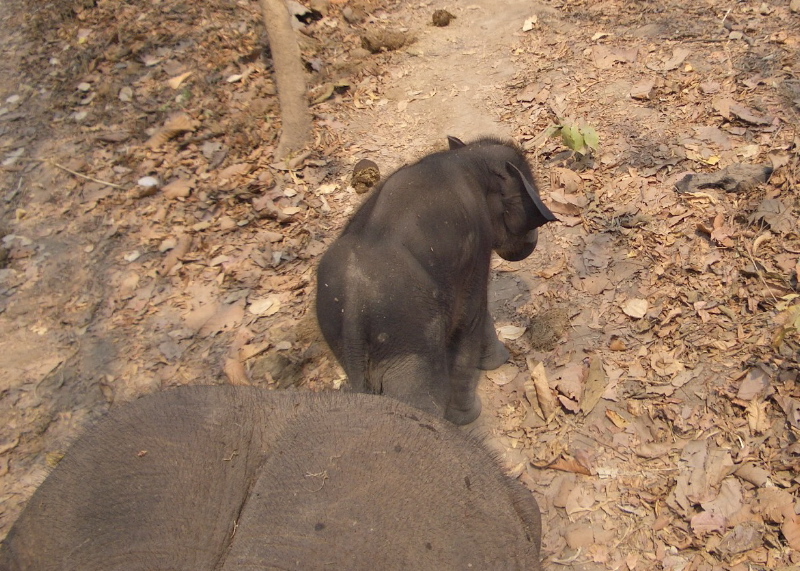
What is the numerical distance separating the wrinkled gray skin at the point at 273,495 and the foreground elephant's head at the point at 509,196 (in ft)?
8.79

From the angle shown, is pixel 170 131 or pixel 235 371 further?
pixel 170 131

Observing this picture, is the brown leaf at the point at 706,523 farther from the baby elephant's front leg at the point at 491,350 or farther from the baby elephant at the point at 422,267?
the baby elephant's front leg at the point at 491,350

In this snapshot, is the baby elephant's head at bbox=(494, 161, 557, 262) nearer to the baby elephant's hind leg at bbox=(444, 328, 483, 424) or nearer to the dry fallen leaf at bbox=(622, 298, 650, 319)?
the baby elephant's hind leg at bbox=(444, 328, 483, 424)

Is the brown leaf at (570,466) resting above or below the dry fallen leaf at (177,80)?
below

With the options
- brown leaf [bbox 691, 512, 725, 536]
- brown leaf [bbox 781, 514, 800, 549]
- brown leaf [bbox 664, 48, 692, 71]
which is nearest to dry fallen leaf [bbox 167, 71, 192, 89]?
brown leaf [bbox 664, 48, 692, 71]

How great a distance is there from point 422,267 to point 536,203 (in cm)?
96

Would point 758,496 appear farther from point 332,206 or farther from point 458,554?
point 332,206

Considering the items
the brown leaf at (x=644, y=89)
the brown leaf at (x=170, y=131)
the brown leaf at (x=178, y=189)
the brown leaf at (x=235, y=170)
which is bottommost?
the brown leaf at (x=178, y=189)

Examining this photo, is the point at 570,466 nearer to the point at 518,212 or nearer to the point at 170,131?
the point at 518,212

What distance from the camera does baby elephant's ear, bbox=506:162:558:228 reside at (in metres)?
4.16

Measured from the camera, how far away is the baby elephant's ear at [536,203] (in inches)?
164

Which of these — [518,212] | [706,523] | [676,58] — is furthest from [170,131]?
Result: [706,523]

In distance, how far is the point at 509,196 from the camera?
446 centimetres

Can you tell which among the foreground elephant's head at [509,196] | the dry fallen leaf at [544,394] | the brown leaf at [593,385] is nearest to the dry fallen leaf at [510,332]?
the dry fallen leaf at [544,394]
